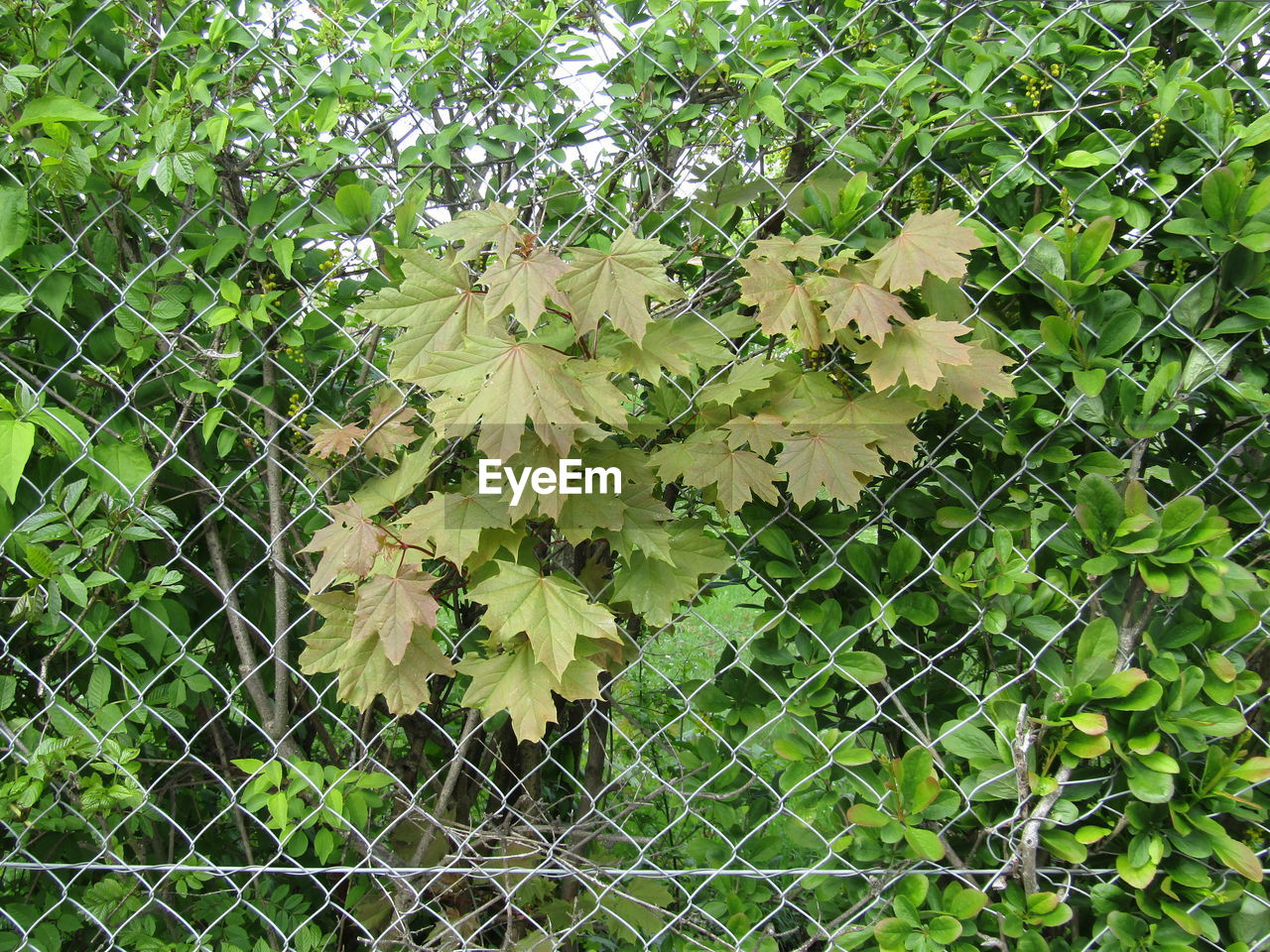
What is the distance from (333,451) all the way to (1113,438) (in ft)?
4.19

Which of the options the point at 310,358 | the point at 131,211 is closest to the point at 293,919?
the point at 310,358

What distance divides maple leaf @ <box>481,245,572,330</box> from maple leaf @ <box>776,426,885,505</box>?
39 centimetres

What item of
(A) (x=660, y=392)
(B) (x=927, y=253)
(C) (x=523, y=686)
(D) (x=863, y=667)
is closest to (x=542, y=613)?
(C) (x=523, y=686)

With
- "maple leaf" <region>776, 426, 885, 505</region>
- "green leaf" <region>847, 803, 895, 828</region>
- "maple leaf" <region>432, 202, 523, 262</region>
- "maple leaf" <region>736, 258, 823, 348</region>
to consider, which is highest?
"maple leaf" <region>432, 202, 523, 262</region>

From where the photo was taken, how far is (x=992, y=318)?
1.44 meters

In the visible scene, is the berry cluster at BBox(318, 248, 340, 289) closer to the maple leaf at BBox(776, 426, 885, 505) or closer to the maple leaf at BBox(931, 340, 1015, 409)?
the maple leaf at BBox(776, 426, 885, 505)

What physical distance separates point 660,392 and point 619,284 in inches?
9.5

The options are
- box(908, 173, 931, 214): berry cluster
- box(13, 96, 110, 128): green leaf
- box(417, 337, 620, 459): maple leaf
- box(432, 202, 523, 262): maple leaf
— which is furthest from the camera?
box(908, 173, 931, 214): berry cluster

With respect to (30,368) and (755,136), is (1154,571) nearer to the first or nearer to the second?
(755,136)

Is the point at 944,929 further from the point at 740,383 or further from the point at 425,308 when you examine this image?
the point at 425,308

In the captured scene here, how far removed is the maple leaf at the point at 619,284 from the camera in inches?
48.4

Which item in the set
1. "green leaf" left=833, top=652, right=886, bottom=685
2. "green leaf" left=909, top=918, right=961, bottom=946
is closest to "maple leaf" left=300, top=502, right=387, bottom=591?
"green leaf" left=833, top=652, right=886, bottom=685

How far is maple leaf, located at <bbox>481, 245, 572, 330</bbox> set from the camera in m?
1.18

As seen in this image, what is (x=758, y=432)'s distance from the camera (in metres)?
1.32
